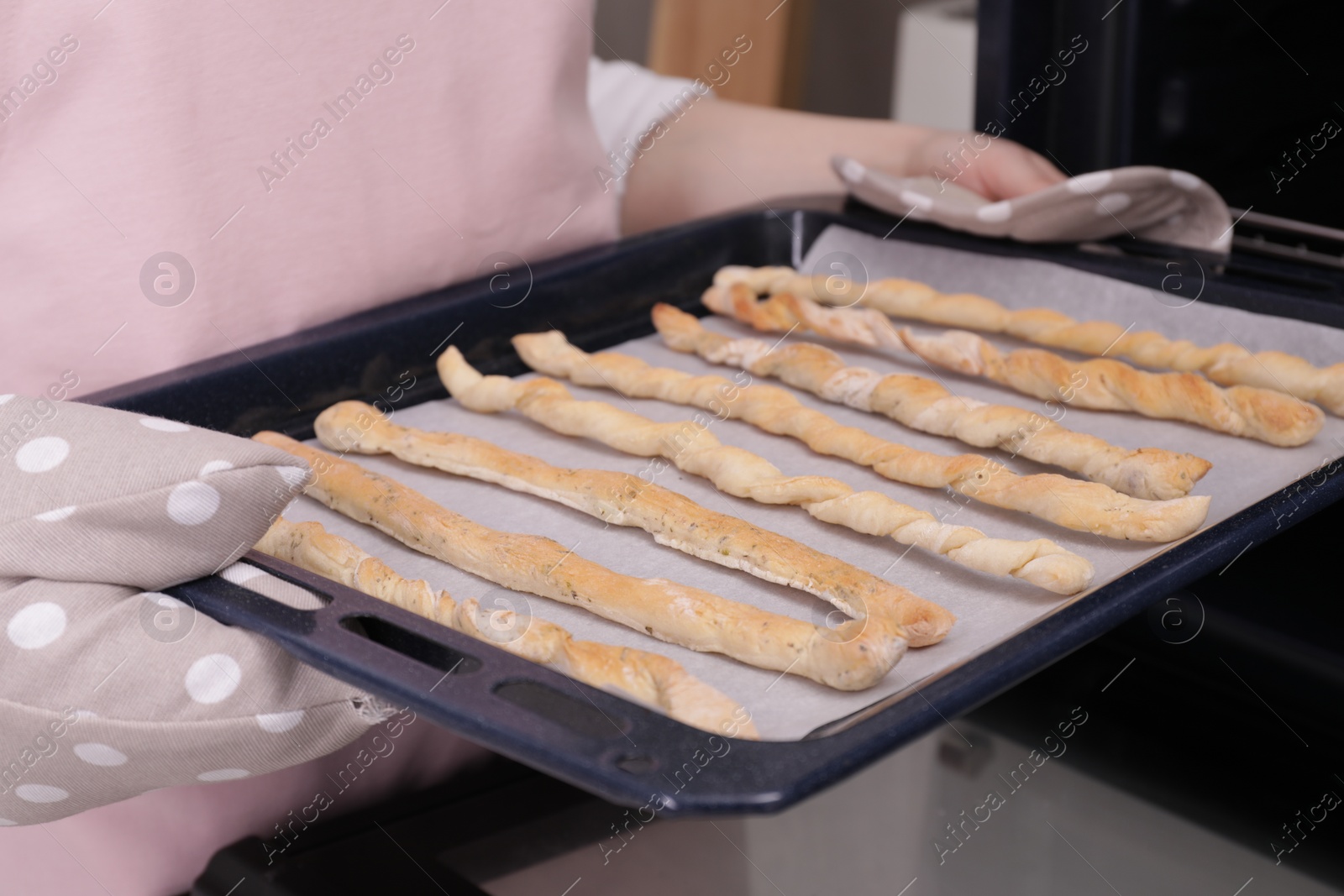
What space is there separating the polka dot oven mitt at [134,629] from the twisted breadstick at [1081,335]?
645 millimetres

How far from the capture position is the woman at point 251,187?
879 millimetres

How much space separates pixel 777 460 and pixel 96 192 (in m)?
0.54

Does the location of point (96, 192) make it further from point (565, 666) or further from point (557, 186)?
point (565, 666)

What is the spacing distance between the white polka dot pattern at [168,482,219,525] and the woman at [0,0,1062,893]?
293 millimetres

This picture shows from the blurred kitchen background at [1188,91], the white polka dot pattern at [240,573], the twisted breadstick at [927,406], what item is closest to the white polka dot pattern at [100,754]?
the white polka dot pattern at [240,573]

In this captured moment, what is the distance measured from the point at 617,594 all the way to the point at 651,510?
11 cm

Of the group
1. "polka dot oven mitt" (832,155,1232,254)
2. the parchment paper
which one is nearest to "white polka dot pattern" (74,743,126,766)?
the parchment paper

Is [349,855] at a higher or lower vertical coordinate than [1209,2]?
lower

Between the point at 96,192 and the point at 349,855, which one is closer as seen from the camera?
the point at 349,855

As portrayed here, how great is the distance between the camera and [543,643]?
2.06 feet

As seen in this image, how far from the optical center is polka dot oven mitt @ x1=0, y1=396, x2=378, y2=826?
0.60 meters

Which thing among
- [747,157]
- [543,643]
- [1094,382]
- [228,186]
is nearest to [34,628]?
[543,643]

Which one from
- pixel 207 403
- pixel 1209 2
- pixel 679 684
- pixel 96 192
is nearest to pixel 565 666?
pixel 679 684

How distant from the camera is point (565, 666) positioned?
62 centimetres
